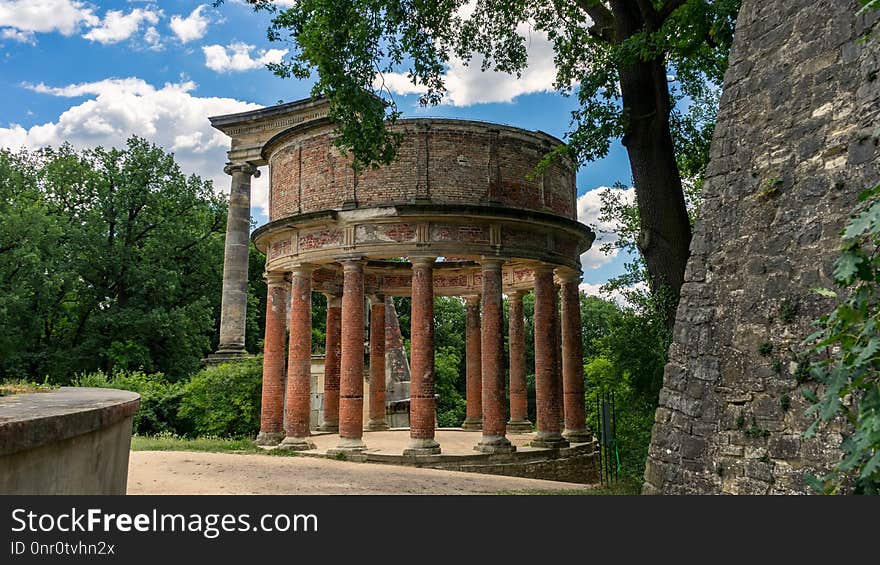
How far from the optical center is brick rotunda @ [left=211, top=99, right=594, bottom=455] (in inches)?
666

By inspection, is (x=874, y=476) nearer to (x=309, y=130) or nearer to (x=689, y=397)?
(x=689, y=397)

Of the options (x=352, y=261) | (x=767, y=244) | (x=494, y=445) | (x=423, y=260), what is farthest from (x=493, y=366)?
(x=767, y=244)

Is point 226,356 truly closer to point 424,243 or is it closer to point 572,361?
point 424,243

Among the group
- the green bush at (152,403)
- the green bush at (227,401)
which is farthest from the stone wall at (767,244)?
the green bush at (152,403)

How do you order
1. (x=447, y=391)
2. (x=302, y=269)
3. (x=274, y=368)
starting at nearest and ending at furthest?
(x=302, y=269) < (x=274, y=368) < (x=447, y=391)

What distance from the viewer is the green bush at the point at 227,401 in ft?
72.7

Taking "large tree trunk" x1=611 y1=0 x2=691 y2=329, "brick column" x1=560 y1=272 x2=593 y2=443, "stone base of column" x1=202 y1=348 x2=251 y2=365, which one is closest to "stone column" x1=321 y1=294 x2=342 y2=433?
"stone base of column" x1=202 y1=348 x2=251 y2=365

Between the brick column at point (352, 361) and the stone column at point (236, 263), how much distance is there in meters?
10.0

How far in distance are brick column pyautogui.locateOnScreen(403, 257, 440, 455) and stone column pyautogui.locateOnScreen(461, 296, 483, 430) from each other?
7618 mm

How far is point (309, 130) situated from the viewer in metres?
18.5

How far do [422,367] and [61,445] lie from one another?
12931mm

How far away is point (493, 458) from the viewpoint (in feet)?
54.3

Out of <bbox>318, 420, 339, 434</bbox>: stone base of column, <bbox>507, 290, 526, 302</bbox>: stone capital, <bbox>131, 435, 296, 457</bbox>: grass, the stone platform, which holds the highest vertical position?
<bbox>507, 290, 526, 302</bbox>: stone capital

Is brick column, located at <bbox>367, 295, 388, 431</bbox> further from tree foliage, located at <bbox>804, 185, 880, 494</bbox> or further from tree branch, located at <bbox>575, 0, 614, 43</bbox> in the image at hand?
tree foliage, located at <bbox>804, 185, 880, 494</bbox>
